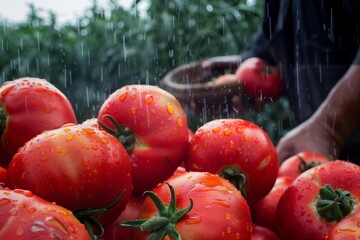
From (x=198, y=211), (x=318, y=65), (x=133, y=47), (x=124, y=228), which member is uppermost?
(x=198, y=211)

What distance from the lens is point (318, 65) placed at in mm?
2771

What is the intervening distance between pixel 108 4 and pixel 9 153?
4.78 m

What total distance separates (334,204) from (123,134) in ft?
1.41

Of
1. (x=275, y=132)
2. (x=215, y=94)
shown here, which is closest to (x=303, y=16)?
(x=215, y=94)

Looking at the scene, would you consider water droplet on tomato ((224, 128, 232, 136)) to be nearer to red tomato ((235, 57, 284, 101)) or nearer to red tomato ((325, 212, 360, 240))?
red tomato ((325, 212, 360, 240))

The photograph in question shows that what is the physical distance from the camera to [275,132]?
5.11 metres

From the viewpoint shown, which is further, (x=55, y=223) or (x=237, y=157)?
(x=237, y=157)

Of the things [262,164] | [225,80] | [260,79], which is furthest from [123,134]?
[260,79]

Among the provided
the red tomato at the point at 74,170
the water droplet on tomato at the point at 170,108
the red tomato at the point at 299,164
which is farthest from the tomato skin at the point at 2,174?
the red tomato at the point at 299,164

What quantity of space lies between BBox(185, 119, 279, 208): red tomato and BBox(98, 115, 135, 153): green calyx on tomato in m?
0.13

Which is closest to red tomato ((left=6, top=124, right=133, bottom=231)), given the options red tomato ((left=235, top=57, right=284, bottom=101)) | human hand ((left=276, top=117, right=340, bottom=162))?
human hand ((left=276, top=117, right=340, bottom=162))

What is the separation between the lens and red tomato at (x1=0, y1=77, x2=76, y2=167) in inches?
42.8

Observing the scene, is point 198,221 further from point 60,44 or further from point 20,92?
point 60,44

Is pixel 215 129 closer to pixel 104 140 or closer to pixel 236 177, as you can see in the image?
pixel 236 177
